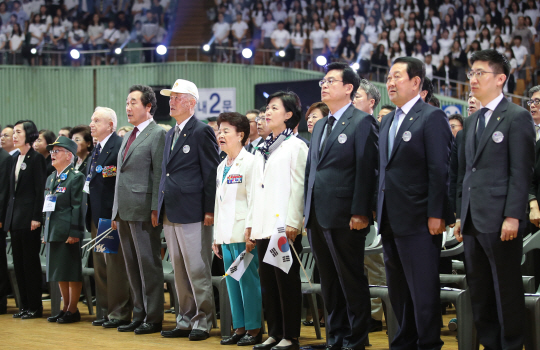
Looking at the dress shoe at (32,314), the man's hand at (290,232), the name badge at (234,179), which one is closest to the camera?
the man's hand at (290,232)

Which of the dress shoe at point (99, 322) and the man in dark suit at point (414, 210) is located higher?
the man in dark suit at point (414, 210)

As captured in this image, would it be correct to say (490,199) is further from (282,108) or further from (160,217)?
(160,217)

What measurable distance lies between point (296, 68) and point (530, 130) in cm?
1030

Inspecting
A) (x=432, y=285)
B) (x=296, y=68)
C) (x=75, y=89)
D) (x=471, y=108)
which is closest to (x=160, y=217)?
(x=432, y=285)

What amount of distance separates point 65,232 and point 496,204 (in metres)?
3.64

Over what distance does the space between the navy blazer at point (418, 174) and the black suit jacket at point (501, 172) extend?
131 mm

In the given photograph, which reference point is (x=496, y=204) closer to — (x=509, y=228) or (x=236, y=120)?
(x=509, y=228)

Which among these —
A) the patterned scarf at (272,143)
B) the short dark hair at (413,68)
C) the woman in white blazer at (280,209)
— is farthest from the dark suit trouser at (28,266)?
the short dark hair at (413,68)

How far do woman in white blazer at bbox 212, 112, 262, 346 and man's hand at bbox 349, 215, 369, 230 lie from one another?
1015 millimetres

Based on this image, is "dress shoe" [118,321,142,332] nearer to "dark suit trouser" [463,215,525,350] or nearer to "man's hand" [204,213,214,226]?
"man's hand" [204,213,214,226]

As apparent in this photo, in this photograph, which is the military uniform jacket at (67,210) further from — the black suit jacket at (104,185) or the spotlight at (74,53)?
the spotlight at (74,53)

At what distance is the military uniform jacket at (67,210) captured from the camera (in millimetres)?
5453

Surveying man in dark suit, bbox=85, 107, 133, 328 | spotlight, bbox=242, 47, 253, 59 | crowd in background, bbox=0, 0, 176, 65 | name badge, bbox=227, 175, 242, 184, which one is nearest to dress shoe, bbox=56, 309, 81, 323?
man in dark suit, bbox=85, 107, 133, 328

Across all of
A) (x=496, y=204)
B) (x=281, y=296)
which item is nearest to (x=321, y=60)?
(x=281, y=296)
